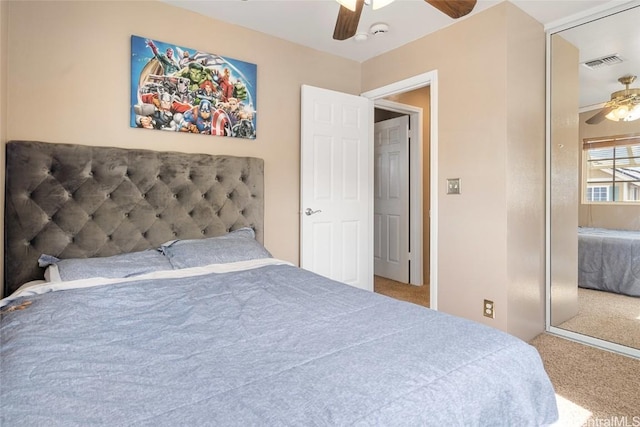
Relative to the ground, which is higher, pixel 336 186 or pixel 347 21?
pixel 347 21

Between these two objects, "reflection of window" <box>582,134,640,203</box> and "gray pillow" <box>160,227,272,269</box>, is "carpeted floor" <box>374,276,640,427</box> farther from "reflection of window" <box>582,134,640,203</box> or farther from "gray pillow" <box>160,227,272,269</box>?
"gray pillow" <box>160,227,272,269</box>

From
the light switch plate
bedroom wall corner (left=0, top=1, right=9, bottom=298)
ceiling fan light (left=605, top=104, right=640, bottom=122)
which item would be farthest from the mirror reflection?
bedroom wall corner (left=0, top=1, right=9, bottom=298)

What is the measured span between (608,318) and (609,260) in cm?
44

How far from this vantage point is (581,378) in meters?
2.19

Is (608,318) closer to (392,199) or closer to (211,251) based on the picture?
(392,199)

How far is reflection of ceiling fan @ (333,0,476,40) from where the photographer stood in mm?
1765

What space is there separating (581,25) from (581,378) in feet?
8.23

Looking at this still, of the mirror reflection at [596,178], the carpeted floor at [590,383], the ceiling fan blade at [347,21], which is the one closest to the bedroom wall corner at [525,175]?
the mirror reflection at [596,178]

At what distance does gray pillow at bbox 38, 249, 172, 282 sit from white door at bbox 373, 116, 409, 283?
3103 millimetres

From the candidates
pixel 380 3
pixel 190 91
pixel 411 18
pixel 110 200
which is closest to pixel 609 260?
pixel 411 18

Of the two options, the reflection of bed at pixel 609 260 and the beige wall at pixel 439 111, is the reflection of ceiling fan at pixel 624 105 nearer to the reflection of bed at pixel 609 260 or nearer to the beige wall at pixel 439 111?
the beige wall at pixel 439 111

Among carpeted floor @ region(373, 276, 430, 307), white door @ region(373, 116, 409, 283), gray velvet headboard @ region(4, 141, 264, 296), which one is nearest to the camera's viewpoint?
gray velvet headboard @ region(4, 141, 264, 296)

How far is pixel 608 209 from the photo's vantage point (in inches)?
108

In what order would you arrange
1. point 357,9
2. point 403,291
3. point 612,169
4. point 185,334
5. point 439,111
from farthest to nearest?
point 403,291, point 439,111, point 612,169, point 357,9, point 185,334
